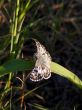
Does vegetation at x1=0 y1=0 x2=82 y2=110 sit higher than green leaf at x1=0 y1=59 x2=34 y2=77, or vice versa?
green leaf at x1=0 y1=59 x2=34 y2=77

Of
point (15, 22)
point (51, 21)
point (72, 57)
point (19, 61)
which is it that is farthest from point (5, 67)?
point (51, 21)

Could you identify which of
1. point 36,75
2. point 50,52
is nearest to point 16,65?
point 36,75

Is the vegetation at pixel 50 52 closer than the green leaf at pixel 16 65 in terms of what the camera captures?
No

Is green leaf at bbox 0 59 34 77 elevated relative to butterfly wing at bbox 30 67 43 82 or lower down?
elevated

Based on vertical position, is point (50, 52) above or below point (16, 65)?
below

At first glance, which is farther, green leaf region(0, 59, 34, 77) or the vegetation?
the vegetation

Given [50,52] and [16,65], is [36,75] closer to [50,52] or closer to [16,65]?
[16,65]

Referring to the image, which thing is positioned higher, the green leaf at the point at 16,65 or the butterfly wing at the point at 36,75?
the green leaf at the point at 16,65

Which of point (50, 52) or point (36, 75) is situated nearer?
point (36, 75)

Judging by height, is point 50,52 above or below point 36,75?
below

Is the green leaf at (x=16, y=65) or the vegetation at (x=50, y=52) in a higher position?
the green leaf at (x=16, y=65)

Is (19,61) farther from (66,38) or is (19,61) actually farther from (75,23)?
(75,23)
